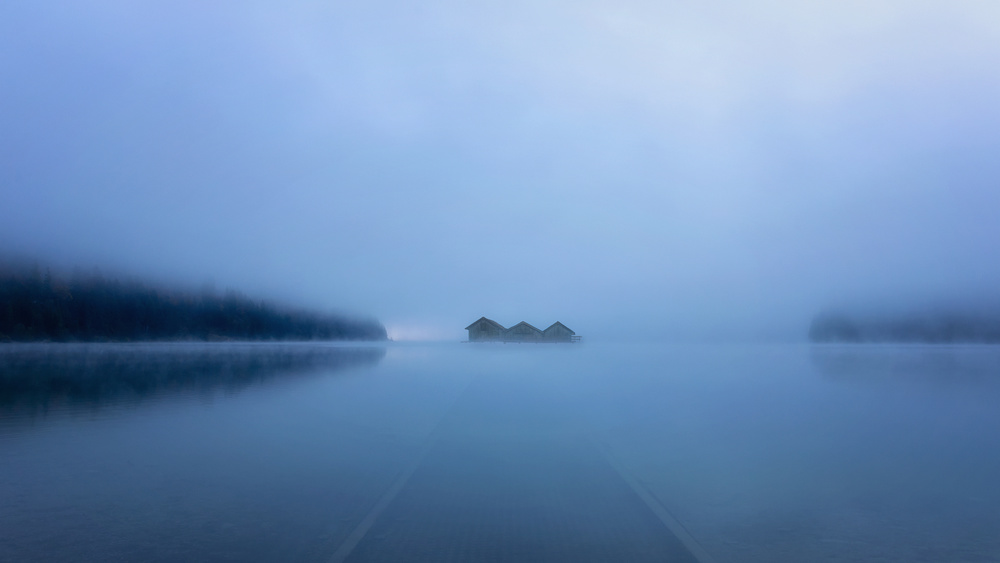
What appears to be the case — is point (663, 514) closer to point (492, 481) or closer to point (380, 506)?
point (492, 481)

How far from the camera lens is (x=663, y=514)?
6945 millimetres

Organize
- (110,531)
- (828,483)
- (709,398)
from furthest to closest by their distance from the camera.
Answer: (709,398) < (828,483) < (110,531)

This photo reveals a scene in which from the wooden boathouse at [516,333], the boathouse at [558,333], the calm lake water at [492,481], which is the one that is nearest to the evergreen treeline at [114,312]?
the wooden boathouse at [516,333]

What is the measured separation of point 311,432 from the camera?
43.0 feet

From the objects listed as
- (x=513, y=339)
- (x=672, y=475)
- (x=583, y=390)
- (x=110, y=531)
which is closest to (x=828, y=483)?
(x=672, y=475)

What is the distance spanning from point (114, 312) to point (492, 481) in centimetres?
11628

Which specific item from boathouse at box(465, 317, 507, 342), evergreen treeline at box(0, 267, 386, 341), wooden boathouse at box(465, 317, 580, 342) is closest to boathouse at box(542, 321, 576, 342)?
wooden boathouse at box(465, 317, 580, 342)

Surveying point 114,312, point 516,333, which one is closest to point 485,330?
point 516,333

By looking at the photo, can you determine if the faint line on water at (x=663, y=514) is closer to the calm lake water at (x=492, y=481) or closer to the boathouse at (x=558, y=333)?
the calm lake water at (x=492, y=481)

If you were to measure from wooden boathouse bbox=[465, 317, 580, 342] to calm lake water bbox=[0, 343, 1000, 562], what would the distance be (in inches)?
3462

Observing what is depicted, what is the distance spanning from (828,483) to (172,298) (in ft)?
436

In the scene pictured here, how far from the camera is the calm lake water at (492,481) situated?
230 inches

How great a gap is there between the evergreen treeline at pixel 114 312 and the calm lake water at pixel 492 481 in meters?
92.8

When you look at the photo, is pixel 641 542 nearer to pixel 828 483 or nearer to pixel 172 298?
pixel 828 483
